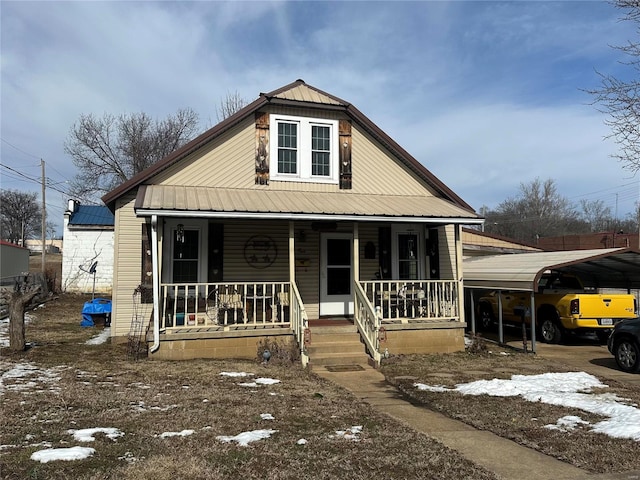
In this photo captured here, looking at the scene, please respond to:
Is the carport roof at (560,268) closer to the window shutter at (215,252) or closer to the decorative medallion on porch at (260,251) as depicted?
the decorative medallion on porch at (260,251)

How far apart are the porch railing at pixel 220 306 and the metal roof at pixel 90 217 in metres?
17.0

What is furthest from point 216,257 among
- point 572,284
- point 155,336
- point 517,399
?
point 572,284

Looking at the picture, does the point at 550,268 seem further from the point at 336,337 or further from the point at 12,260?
the point at 12,260

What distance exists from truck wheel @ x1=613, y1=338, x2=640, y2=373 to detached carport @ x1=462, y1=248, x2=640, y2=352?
1.79m

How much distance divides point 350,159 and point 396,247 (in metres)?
2.64

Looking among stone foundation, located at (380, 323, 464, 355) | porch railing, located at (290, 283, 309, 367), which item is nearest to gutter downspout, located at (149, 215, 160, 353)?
porch railing, located at (290, 283, 309, 367)

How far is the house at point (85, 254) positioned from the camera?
2533 cm

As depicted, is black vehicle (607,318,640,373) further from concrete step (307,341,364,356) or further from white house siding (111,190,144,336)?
white house siding (111,190,144,336)

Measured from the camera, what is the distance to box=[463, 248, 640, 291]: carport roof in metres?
11.1

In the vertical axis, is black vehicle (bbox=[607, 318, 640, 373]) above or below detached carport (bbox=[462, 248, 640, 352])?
below

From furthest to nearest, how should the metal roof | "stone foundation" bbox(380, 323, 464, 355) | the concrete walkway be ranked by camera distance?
the metal roof, "stone foundation" bbox(380, 323, 464, 355), the concrete walkway

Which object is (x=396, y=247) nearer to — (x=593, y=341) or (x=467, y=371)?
(x=467, y=371)

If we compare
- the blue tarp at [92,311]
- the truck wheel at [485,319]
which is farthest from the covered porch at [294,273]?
the blue tarp at [92,311]

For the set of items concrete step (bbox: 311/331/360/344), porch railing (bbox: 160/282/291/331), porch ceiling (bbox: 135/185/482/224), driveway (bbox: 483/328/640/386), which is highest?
porch ceiling (bbox: 135/185/482/224)
